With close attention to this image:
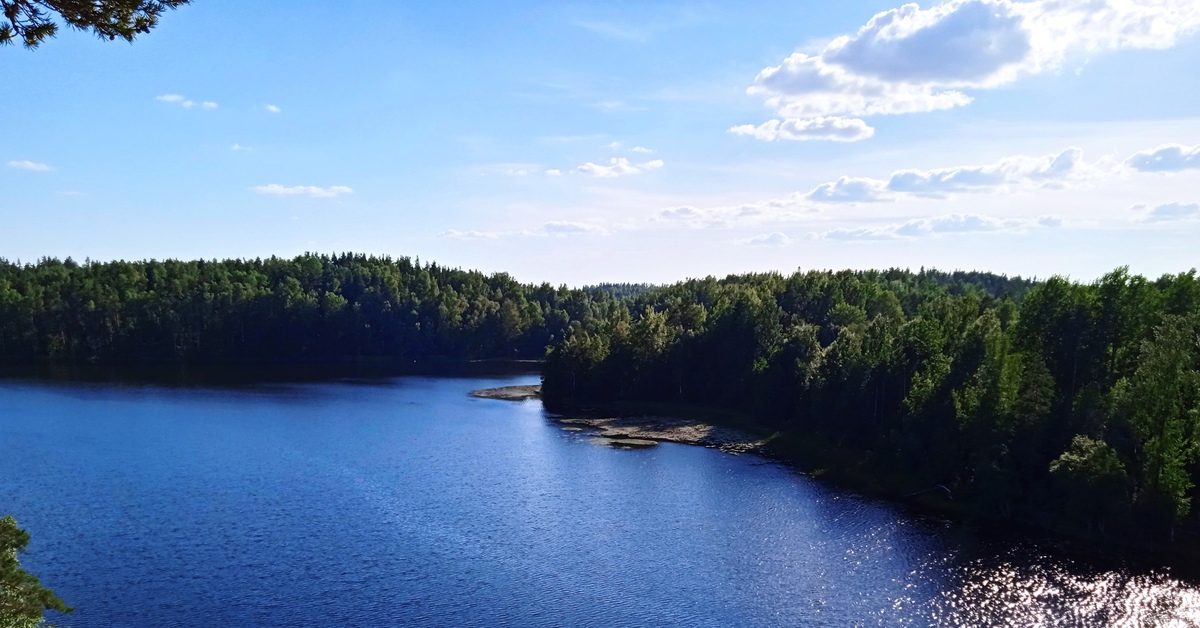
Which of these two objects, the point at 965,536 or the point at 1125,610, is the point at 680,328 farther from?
the point at 1125,610

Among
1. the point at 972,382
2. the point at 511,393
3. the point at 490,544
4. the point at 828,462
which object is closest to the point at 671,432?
the point at 828,462

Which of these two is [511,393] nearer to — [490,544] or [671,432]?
[671,432]

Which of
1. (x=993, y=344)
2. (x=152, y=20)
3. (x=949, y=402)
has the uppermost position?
(x=152, y=20)

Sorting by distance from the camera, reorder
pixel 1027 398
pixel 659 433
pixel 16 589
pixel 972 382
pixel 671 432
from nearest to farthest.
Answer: pixel 16 589, pixel 1027 398, pixel 972 382, pixel 659 433, pixel 671 432

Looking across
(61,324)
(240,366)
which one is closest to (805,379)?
(240,366)

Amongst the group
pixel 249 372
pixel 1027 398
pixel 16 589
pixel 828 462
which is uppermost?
pixel 1027 398

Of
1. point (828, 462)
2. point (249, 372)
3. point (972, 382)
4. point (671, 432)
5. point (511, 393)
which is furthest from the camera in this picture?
point (249, 372)
